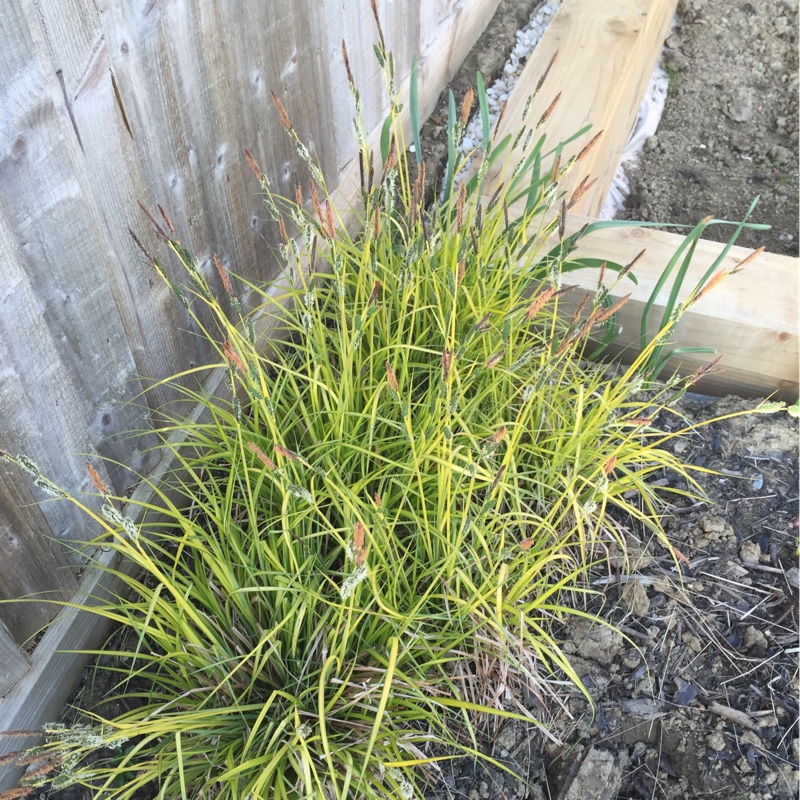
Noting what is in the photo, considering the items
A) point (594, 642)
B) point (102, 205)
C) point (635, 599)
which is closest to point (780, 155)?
point (635, 599)

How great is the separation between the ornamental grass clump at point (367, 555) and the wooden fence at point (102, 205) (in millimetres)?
111

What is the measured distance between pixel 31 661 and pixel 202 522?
0.47 meters

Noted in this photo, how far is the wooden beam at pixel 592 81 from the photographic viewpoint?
7.38 feet

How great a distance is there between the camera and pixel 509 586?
4.66ft

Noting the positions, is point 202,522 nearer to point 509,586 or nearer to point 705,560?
point 509,586

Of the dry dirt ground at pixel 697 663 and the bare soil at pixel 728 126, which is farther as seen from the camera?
the bare soil at pixel 728 126

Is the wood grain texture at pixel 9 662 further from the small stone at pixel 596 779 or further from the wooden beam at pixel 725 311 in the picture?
the wooden beam at pixel 725 311

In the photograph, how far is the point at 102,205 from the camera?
1.24 metres

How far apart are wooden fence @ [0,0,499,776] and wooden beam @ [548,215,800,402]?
92cm

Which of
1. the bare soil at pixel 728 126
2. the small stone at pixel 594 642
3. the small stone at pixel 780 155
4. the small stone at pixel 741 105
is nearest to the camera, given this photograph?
the small stone at pixel 594 642

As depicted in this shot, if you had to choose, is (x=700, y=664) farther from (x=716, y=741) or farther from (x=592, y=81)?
(x=592, y=81)

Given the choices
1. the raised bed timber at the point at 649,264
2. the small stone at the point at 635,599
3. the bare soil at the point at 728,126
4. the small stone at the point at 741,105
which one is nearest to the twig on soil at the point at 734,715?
the small stone at the point at 635,599

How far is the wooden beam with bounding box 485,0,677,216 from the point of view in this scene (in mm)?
2248

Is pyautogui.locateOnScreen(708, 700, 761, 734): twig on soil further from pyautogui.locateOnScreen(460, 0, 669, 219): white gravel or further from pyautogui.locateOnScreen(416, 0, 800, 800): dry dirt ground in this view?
pyautogui.locateOnScreen(460, 0, 669, 219): white gravel
